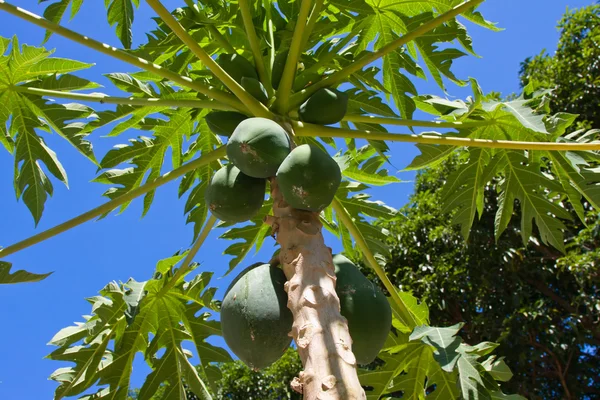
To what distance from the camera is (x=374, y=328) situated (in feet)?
6.56

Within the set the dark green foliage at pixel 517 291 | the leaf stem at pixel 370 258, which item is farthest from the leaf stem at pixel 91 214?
the dark green foliage at pixel 517 291

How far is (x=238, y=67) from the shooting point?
8.21 ft

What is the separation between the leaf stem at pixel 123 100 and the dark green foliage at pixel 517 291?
5.43 m

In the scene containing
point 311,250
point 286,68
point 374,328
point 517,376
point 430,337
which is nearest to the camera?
point 311,250

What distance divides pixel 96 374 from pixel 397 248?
6146 mm

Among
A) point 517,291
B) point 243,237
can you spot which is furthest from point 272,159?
point 517,291

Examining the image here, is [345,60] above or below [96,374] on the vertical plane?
above

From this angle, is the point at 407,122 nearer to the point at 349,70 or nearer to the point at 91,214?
the point at 349,70

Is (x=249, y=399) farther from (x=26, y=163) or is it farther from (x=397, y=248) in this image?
(x=26, y=163)

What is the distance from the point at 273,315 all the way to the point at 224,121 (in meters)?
0.88

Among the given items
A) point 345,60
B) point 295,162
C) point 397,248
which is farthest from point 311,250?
point 397,248

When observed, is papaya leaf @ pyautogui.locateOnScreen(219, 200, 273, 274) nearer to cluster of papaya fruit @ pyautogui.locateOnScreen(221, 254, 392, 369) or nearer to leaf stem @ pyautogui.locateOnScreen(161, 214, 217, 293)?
leaf stem @ pyautogui.locateOnScreen(161, 214, 217, 293)

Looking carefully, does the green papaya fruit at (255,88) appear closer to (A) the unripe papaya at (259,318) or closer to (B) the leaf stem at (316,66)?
(B) the leaf stem at (316,66)

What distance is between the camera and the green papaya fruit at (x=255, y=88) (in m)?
2.39
